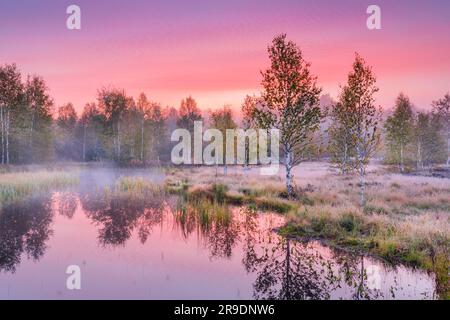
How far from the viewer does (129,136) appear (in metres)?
58.8

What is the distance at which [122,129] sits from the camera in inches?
2288

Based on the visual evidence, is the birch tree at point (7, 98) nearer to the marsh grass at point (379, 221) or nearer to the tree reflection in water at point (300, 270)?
the marsh grass at point (379, 221)

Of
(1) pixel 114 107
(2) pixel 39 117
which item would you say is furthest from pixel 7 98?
(1) pixel 114 107

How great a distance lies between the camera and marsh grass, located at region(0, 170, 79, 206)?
22312mm

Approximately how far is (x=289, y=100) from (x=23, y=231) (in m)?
17.4

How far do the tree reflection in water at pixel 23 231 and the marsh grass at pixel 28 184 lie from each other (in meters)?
1.75

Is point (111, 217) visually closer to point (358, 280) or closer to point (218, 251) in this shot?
point (218, 251)

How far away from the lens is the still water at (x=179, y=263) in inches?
348

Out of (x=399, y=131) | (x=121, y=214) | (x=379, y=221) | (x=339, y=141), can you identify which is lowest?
(x=121, y=214)

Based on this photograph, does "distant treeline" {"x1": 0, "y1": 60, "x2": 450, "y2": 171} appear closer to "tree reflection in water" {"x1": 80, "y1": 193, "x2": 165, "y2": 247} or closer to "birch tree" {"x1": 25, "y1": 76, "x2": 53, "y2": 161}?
"birch tree" {"x1": 25, "y1": 76, "x2": 53, "y2": 161}

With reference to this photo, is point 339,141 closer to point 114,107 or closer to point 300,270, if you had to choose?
point 300,270

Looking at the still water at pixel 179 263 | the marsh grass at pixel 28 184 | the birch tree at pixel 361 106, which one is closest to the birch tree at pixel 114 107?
the marsh grass at pixel 28 184

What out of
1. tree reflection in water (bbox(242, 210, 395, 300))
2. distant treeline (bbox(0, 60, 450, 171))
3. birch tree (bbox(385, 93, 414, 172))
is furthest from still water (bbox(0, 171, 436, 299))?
birch tree (bbox(385, 93, 414, 172))
